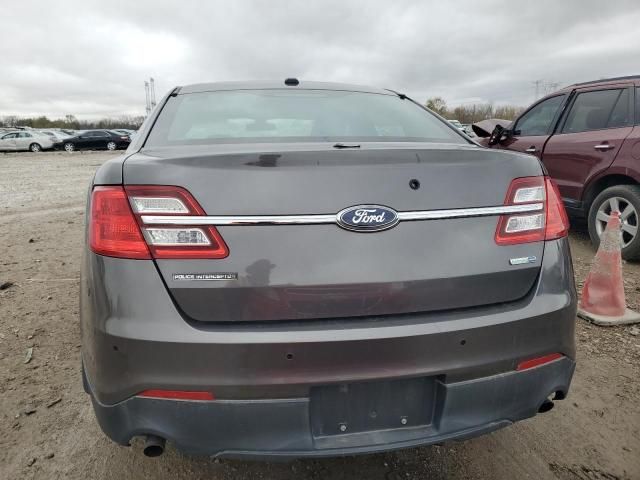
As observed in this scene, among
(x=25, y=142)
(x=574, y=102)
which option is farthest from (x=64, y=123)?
(x=574, y=102)

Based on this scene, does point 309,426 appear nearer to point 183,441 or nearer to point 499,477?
point 183,441

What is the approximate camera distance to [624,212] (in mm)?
4660

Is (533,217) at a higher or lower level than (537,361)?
higher

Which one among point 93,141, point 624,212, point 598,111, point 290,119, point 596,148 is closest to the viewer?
point 290,119

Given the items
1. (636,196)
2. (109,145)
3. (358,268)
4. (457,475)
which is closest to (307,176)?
(358,268)

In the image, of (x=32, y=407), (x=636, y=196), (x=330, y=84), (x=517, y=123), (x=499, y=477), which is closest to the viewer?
(x=499, y=477)

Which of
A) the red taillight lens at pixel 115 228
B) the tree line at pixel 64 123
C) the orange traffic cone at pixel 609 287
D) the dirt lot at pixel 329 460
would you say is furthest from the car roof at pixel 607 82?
the tree line at pixel 64 123

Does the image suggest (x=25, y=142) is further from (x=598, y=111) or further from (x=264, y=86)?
(x=264, y=86)

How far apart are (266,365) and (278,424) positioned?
189mm

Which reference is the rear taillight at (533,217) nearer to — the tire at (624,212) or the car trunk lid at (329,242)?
the car trunk lid at (329,242)

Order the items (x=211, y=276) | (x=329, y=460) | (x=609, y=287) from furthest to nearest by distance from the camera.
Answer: (x=609, y=287), (x=329, y=460), (x=211, y=276)

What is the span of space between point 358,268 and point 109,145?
3526 centimetres

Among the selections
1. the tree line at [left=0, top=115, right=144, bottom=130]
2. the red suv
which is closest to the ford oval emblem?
the red suv

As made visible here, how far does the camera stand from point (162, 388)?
139 centimetres
